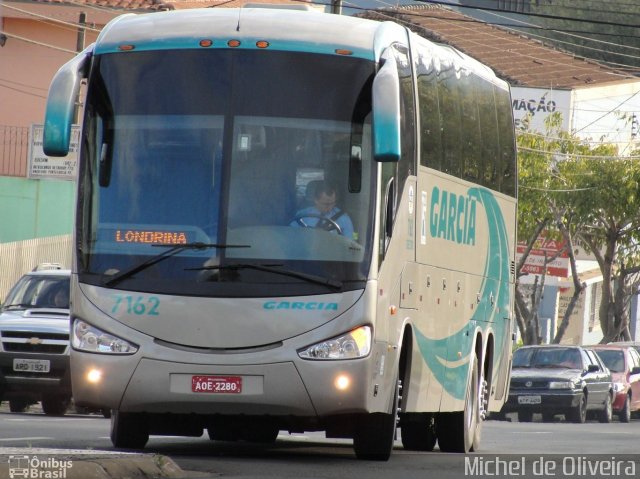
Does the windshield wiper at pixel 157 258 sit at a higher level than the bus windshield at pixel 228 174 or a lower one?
lower

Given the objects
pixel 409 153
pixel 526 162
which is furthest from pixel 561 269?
pixel 409 153

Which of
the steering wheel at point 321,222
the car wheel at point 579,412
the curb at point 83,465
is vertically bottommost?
the car wheel at point 579,412

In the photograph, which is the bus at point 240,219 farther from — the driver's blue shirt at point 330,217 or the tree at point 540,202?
the tree at point 540,202

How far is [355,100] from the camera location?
12055 millimetres

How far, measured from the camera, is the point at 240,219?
11773 millimetres

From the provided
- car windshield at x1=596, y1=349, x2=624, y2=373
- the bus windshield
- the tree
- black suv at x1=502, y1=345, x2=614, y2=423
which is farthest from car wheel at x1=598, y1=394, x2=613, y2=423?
the bus windshield

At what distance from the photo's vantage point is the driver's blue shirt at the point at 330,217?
1183 cm

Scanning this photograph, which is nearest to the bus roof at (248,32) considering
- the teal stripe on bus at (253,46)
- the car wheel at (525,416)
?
the teal stripe on bus at (253,46)

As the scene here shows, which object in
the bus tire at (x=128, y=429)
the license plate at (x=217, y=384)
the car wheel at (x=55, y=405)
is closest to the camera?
the license plate at (x=217, y=384)

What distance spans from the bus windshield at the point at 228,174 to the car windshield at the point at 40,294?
10212mm

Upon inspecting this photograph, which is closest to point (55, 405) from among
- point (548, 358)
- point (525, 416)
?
point (525, 416)

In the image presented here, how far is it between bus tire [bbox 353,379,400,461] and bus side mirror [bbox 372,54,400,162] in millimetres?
2094

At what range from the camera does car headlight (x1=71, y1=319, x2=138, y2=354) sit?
11742 mm

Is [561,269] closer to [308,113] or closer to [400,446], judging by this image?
[400,446]
